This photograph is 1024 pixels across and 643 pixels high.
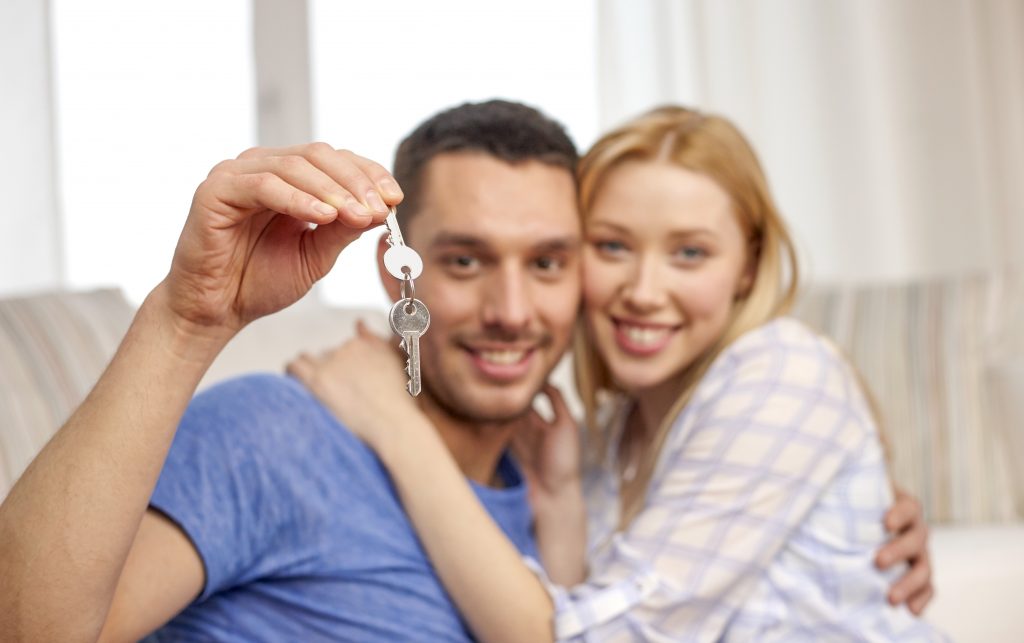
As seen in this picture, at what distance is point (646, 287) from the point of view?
144cm

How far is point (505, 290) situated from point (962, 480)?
3.47 ft

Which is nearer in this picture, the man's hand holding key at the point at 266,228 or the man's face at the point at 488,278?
the man's hand holding key at the point at 266,228

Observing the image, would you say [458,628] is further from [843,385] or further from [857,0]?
[857,0]

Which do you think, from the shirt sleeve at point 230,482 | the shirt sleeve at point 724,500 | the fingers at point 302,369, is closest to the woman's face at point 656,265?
the shirt sleeve at point 724,500

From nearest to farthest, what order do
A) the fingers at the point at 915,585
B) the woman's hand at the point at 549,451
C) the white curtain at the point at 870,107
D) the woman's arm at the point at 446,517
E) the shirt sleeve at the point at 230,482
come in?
the shirt sleeve at the point at 230,482, the woman's arm at the point at 446,517, the fingers at the point at 915,585, the woman's hand at the point at 549,451, the white curtain at the point at 870,107

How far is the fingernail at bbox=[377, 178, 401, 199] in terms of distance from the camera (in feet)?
2.64

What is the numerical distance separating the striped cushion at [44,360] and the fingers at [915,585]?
3.37ft

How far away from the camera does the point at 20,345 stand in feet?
4.46

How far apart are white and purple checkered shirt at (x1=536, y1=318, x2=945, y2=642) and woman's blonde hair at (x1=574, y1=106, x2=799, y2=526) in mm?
67

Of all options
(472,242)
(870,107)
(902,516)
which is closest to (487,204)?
(472,242)

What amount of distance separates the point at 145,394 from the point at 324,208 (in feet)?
0.64

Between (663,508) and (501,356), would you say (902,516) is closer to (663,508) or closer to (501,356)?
(663,508)

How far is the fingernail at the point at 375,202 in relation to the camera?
791 millimetres

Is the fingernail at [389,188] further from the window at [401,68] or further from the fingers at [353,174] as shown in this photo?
the window at [401,68]
